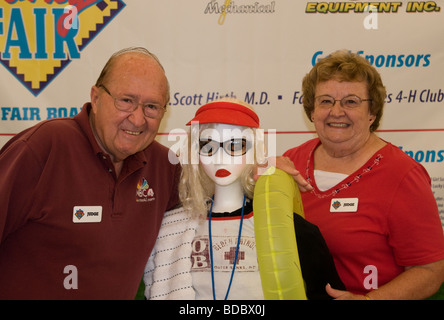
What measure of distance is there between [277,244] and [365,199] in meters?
0.55

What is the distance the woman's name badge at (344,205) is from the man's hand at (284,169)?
0.57 feet

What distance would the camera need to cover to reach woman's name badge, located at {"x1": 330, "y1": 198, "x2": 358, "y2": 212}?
73.5 inches

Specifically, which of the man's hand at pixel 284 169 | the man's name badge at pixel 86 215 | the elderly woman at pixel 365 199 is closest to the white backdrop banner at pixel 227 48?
the elderly woman at pixel 365 199

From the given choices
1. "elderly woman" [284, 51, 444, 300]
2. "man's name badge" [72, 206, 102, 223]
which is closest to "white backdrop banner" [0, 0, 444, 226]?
"elderly woman" [284, 51, 444, 300]

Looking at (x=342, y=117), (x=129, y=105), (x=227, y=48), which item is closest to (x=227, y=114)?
(x=129, y=105)

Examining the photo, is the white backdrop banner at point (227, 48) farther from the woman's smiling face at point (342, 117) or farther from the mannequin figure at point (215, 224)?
the mannequin figure at point (215, 224)

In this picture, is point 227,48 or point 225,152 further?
point 227,48

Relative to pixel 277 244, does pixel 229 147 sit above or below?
above

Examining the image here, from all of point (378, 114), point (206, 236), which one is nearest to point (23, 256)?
point (206, 236)

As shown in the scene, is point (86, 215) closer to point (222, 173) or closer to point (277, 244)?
point (222, 173)

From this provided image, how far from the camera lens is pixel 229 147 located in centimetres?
175

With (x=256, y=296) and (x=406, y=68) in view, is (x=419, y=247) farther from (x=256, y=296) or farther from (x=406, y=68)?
(x=406, y=68)

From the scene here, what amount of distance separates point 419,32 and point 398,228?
5.56 ft

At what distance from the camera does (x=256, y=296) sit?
5.32ft
